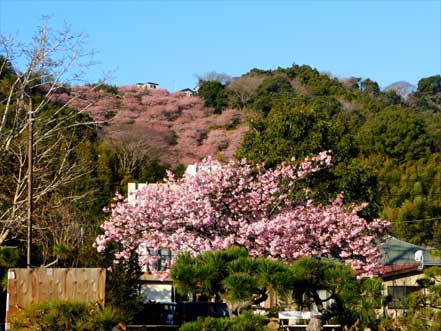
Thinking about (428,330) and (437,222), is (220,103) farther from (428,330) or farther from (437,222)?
(428,330)

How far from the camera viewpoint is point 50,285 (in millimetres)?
13352

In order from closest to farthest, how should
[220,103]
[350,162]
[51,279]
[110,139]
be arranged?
[51,279] < [350,162] < [110,139] < [220,103]

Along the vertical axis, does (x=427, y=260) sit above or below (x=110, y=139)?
below

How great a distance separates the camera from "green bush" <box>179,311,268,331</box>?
11.0 metres

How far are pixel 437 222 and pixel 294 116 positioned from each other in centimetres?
1467

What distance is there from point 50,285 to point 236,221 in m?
8.68

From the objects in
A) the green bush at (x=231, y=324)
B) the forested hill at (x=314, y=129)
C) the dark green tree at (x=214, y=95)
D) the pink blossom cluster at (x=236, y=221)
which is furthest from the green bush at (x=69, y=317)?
the dark green tree at (x=214, y=95)

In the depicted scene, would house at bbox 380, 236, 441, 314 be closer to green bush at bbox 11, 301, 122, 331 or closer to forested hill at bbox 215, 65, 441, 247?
forested hill at bbox 215, 65, 441, 247

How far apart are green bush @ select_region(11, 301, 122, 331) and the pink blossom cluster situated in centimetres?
906

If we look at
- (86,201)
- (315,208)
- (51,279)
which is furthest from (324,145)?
(51,279)

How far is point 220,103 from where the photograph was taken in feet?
208

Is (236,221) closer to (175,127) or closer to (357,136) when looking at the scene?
(357,136)

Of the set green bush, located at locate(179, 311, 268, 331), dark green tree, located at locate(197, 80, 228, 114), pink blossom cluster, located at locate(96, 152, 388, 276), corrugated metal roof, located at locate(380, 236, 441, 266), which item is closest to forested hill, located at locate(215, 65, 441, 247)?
dark green tree, located at locate(197, 80, 228, 114)

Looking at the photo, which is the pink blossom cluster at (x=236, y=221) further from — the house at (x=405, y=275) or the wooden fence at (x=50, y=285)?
the wooden fence at (x=50, y=285)
